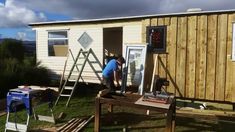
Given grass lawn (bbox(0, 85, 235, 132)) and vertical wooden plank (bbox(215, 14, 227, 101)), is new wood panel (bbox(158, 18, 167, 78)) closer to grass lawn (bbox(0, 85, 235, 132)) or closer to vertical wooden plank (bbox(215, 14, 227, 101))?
vertical wooden plank (bbox(215, 14, 227, 101))

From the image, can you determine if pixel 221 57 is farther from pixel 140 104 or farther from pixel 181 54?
pixel 140 104

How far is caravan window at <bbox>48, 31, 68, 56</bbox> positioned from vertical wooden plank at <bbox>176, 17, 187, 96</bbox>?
607 centimetres

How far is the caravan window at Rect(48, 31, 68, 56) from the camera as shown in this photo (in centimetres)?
1573

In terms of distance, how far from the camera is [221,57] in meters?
10.9

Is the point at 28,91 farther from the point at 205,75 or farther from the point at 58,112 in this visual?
the point at 205,75

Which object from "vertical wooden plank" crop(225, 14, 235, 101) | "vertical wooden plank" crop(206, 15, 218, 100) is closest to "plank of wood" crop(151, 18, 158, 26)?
"vertical wooden plank" crop(206, 15, 218, 100)

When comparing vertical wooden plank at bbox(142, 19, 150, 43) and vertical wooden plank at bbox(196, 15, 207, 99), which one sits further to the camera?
vertical wooden plank at bbox(142, 19, 150, 43)

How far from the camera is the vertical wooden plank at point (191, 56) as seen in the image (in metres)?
11.4

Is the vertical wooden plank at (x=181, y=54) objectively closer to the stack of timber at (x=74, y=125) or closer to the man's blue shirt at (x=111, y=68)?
the man's blue shirt at (x=111, y=68)

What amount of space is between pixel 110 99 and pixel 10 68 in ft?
29.3

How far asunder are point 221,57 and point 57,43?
26.5 ft

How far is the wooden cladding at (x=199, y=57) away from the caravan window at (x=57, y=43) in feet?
16.7

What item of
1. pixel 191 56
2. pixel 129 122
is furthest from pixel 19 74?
pixel 191 56

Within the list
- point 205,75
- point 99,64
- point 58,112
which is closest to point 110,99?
point 58,112
